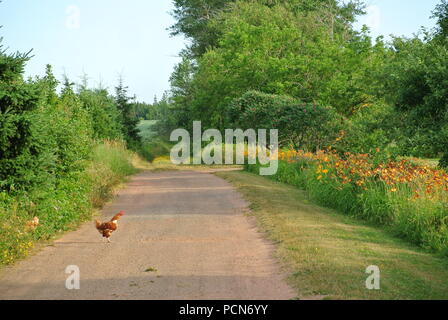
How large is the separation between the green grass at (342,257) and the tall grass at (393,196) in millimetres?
395

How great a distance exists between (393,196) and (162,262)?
6.24 meters

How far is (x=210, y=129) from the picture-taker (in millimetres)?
43844

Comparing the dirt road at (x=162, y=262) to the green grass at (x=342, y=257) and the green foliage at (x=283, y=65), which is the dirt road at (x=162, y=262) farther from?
the green foliage at (x=283, y=65)

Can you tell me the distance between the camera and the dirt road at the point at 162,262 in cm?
759

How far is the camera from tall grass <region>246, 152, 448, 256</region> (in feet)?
37.6

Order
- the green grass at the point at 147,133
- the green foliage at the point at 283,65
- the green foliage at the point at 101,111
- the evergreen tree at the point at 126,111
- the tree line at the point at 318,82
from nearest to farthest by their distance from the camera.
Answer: the tree line at the point at 318,82
the green foliage at the point at 101,111
the green foliage at the point at 283,65
the evergreen tree at the point at 126,111
the green grass at the point at 147,133

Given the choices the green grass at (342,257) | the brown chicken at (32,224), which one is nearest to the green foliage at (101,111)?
the green grass at (342,257)

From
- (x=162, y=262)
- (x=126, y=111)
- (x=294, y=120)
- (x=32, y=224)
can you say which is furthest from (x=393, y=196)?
(x=126, y=111)

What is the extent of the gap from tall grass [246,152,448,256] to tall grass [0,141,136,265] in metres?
6.28

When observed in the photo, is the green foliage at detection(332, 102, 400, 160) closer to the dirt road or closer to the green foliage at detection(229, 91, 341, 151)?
the green foliage at detection(229, 91, 341, 151)

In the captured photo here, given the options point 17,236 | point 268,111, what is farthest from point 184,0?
point 17,236

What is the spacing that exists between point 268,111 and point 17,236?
2027 centimetres

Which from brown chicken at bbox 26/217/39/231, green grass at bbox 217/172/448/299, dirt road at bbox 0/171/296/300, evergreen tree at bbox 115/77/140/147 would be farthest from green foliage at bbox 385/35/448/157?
evergreen tree at bbox 115/77/140/147
